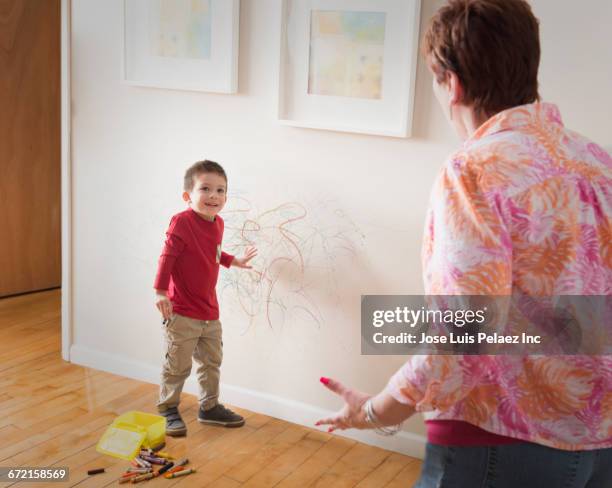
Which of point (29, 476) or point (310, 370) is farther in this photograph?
point (310, 370)

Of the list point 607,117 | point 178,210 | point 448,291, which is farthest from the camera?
point 178,210

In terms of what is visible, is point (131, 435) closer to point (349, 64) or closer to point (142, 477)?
point (142, 477)

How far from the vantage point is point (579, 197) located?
91cm

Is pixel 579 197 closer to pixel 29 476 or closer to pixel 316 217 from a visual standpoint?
pixel 316 217

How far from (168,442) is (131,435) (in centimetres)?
14

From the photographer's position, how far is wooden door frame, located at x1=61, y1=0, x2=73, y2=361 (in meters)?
2.83

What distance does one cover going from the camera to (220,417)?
2520 millimetres

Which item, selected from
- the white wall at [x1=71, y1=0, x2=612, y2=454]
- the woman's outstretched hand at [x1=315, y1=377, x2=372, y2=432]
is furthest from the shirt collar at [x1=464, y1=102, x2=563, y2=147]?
the white wall at [x1=71, y1=0, x2=612, y2=454]

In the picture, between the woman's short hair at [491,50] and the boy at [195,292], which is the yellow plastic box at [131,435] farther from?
the woman's short hair at [491,50]

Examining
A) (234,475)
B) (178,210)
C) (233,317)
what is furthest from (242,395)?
(178,210)

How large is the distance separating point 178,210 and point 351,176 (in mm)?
716

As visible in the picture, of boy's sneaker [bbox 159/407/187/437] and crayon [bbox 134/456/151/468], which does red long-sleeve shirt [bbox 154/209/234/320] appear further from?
crayon [bbox 134/456/151/468]

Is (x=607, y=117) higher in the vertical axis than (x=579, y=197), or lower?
higher

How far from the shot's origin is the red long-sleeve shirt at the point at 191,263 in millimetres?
2383
